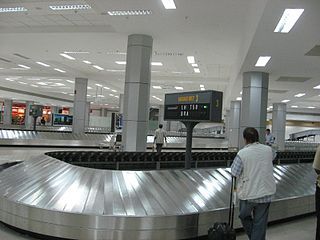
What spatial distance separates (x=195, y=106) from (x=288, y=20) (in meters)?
3.73

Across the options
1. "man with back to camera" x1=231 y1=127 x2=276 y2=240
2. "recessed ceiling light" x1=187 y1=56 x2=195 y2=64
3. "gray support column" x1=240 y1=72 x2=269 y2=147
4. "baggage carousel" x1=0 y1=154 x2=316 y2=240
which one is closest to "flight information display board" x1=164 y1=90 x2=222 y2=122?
"baggage carousel" x1=0 y1=154 x2=316 y2=240

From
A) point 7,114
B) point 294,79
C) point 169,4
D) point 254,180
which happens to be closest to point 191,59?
point 294,79

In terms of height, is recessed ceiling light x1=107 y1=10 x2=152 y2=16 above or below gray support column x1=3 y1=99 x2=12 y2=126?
above

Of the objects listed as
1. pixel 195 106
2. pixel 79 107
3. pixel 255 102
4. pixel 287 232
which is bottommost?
pixel 287 232

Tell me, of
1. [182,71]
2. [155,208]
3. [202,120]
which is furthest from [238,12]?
[182,71]

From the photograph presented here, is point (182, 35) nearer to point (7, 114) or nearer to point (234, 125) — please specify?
point (234, 125)

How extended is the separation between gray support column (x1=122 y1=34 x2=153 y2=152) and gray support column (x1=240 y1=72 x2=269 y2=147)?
5.43m

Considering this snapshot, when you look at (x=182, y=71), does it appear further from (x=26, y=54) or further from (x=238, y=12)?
(x=238, y=12)

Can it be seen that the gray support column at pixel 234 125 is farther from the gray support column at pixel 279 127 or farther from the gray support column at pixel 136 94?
the gray support column at pixel 136 94

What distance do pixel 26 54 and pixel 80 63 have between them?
371 cm

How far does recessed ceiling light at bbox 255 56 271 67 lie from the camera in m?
12.5

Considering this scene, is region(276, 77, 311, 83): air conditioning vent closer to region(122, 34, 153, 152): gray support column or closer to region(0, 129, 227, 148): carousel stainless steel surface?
region(122, 34, 153, 152): gray support column

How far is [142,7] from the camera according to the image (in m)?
9.59

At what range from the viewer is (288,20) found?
8055mm
